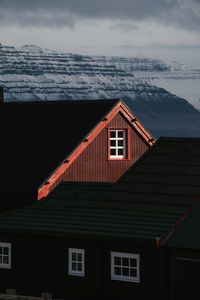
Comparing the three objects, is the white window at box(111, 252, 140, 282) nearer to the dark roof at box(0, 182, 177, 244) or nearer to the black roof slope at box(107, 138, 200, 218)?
the dark roof at box(0, 182, 177, 244)

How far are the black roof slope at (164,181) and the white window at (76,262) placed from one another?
3.24 m

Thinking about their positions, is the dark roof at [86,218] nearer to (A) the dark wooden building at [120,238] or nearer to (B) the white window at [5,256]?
(A) the dark wooden building at [120,238]

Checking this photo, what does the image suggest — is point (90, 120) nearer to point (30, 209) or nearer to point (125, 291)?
point (30, 209)

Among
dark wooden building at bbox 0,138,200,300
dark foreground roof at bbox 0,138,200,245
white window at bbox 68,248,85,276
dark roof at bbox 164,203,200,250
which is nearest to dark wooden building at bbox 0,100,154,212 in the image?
dark foreground roof at bbox 0,138,200,245

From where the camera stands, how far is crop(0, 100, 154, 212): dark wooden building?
4084cm

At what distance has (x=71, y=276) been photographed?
29.3 meters

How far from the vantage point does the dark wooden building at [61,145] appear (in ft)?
134

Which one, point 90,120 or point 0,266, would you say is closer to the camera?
point 0,266

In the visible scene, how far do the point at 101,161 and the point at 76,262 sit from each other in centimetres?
1621

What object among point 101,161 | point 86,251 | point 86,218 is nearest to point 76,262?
point 86,251

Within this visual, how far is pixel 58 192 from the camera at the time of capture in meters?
36.0

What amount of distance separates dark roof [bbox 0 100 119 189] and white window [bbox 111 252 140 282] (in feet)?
40.0

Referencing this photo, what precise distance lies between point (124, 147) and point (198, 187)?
56.1ft

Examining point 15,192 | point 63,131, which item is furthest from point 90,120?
point 15,192
